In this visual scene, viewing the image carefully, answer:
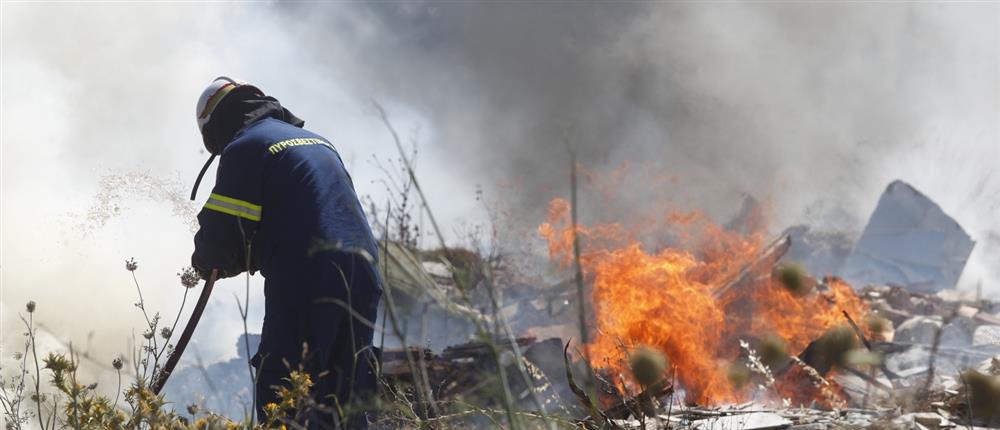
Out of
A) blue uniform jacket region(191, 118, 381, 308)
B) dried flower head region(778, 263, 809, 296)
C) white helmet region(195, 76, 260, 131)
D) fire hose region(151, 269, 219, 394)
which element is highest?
white helmet region(195, 76, 260, 131)

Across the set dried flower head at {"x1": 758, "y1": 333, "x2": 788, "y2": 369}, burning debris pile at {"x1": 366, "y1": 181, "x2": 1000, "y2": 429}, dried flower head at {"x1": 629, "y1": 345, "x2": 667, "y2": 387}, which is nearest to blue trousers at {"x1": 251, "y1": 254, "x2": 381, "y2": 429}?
burning debris pile at {"x1": 366, "y1": 181, "x2": 1000, "y2": 429}

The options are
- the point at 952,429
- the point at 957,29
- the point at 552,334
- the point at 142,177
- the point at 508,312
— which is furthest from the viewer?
the point at 957,29

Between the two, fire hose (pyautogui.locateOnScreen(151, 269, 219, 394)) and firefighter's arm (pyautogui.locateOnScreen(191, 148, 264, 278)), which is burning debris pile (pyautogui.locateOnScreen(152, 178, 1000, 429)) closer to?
firefighter's arm (pyautogui.locateOnScreen(191, 148, 264, 278))

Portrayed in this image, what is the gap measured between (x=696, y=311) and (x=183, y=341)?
5.96m

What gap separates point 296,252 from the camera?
10.9 ft

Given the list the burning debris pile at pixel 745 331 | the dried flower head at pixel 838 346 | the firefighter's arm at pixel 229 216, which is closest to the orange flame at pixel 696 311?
the burning debris pile at pixel 745 331

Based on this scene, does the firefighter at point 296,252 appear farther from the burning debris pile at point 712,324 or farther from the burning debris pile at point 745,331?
the burning debris pile at point 745,331

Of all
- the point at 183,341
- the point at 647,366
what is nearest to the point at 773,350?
the point at 647,366

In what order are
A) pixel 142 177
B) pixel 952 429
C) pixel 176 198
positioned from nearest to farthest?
1. pixel 952 429
2. pixel 176 198
3. pixel 142 177

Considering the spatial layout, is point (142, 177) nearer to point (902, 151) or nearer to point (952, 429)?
point (952, 429)

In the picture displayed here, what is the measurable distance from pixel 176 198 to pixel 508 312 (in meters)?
5.62

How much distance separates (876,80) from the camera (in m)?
17.3

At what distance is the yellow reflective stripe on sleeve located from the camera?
134 inches

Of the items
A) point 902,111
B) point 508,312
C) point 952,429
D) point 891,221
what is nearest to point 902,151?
point 902,111
